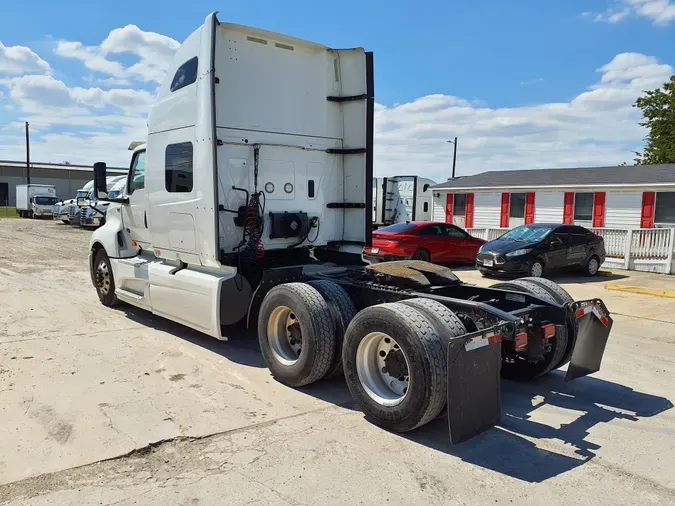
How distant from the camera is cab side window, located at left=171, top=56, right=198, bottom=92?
6273 mm

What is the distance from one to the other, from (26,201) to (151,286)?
40.2 m

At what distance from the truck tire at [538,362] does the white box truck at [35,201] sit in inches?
1559

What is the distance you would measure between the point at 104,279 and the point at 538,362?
6755 mm

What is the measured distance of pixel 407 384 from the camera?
4.33m

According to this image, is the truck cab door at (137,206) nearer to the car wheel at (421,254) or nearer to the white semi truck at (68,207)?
the car wheel at (421,254)

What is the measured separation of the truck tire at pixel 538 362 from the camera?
5.06 m

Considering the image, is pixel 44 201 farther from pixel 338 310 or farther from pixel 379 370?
pixel 379 370

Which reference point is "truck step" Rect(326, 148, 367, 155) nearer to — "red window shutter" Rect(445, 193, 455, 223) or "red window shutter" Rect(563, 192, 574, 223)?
"red window shutter" Rect(563, 192, 574, 223)

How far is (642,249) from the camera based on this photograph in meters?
15.7

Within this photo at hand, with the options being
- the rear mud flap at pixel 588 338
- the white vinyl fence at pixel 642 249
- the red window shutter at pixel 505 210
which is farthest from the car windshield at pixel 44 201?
the rear mud flap at pixel 588 338

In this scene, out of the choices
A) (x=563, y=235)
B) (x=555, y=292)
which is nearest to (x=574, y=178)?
(x=563, y=235)

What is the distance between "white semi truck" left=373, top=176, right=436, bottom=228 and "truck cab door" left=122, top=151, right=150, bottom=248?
19937 mm

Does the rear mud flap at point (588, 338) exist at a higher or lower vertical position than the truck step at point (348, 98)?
lower

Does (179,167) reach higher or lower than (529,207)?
higher
